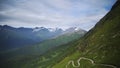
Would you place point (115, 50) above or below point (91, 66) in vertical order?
above

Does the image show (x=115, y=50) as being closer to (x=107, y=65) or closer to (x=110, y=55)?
(x=110, y=55)

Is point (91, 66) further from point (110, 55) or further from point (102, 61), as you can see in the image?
point (110, 55)

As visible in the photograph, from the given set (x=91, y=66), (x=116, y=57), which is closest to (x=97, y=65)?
(x=91, y=66)

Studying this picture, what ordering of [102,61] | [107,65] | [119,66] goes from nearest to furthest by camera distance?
[119,66]
[107,65]
[102,61]

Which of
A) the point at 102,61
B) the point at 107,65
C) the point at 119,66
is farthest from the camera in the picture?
the point at 102,61

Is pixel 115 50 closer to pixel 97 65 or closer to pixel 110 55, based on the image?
pixel 110 55

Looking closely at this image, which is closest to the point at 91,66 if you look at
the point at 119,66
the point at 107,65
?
the point at 107,65

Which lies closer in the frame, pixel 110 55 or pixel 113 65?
pixel 113 65

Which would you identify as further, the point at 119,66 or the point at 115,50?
the point at 115,50
